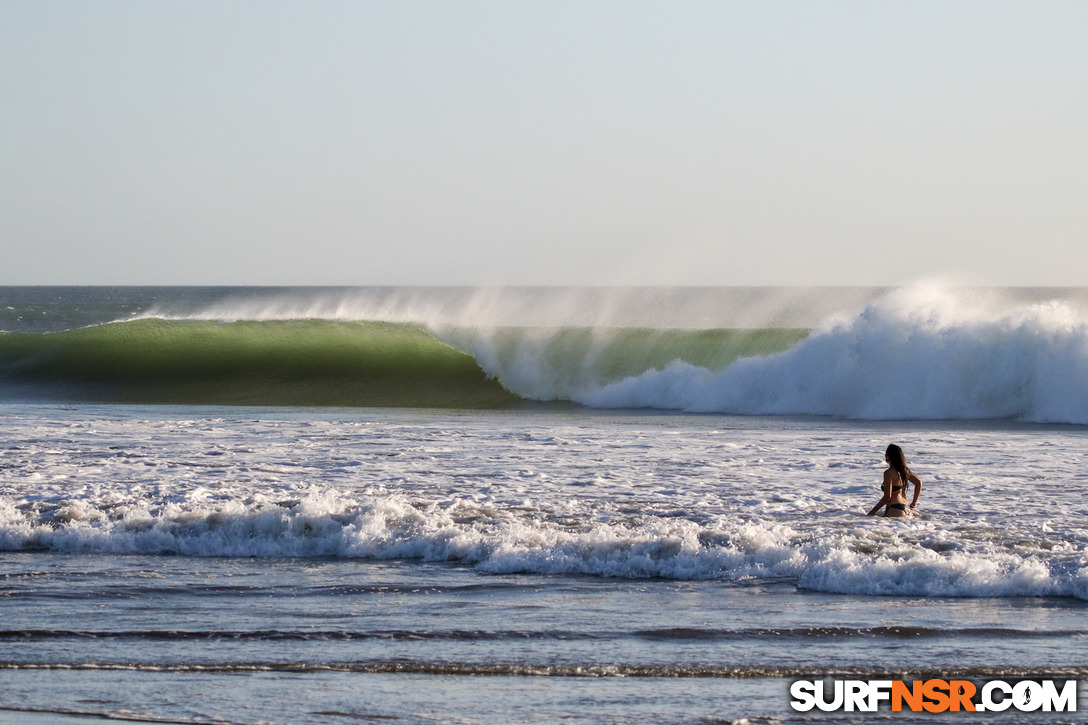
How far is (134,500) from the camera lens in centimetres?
888

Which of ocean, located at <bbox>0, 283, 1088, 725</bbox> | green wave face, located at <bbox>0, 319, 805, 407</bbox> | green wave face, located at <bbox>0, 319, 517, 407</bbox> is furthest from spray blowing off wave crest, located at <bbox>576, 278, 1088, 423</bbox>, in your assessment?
green wave face, located at <bbox>0, 319, 517, 407</bbox>

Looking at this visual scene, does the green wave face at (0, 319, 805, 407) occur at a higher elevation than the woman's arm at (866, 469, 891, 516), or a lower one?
higher

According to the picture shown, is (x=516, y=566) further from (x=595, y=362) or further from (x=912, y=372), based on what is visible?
(x=595, y=362)

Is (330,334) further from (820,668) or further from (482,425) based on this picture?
(820,668)

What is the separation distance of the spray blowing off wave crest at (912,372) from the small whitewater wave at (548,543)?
12093 millimetres

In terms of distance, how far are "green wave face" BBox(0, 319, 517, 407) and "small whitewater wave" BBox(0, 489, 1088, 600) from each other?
13.0 m

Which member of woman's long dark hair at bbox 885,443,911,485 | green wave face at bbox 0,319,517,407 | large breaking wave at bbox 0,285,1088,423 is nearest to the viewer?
woman's long dark hair at bbox 885,443,911,485

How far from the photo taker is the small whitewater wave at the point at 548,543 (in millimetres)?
6684

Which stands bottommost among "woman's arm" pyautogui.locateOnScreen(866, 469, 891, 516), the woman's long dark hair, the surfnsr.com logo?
the surfnsr.com logo

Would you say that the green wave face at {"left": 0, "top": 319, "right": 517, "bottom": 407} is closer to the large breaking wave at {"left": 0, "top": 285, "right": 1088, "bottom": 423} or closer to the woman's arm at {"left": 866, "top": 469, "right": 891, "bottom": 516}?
the large breaking wave at {"left": 0, "top": 285, "right": 1088, "bottom": 423}

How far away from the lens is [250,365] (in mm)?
26031

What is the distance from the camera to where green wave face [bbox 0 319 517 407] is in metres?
23.1


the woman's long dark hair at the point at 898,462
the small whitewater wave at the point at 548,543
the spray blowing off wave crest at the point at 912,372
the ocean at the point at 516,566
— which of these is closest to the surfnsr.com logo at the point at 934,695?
the ocean at the point at 516,566

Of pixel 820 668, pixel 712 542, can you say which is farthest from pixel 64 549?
pixel 820 668
